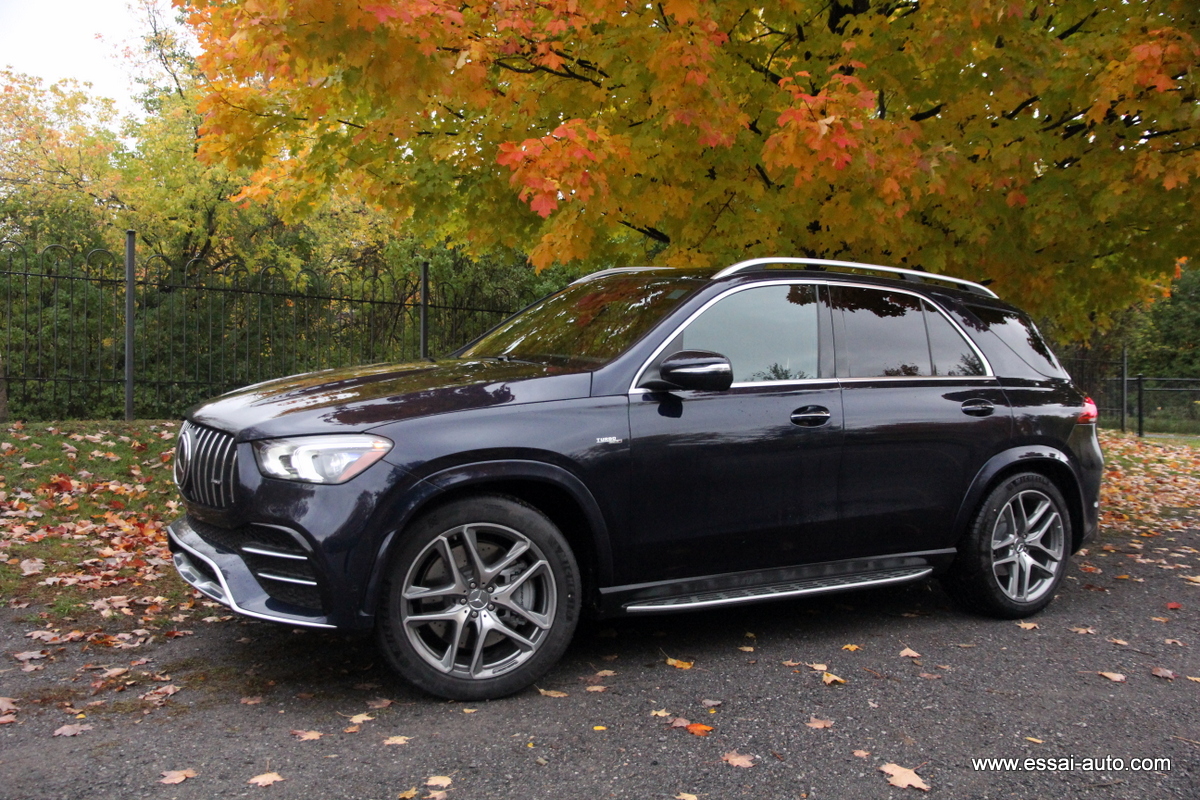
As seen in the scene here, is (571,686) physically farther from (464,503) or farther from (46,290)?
(46,290)

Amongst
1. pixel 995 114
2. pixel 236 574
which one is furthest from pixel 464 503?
pixel 995 114

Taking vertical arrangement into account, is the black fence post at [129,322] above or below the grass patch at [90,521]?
above

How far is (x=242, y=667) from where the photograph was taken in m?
4.43

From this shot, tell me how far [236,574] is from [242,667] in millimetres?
768

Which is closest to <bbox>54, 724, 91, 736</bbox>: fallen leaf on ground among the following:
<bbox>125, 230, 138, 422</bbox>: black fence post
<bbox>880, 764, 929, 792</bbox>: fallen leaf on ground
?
<bbox>880, 764, 929, 792</bbox>: fallen leaf on ground

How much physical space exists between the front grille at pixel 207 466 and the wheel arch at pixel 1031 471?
3.66 meters

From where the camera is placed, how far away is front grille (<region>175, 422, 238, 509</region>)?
13.0 ft

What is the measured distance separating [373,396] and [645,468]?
1.21 m

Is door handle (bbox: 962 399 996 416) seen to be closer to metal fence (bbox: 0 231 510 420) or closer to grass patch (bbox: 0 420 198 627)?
grass patch (bbox: 0 420 198 627)

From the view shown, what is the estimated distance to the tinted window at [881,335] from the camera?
202 inches

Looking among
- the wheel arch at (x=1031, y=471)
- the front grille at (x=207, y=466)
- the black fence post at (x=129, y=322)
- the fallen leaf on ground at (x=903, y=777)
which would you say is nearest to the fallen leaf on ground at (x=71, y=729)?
the front grille at (x=207, y=466)

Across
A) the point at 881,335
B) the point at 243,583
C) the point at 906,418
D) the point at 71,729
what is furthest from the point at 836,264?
the point at 71,729

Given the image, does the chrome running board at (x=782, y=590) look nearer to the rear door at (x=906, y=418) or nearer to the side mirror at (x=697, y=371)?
the rear door at (x=906, y=418)

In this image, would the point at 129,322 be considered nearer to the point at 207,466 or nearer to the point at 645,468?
the point at 207,466
